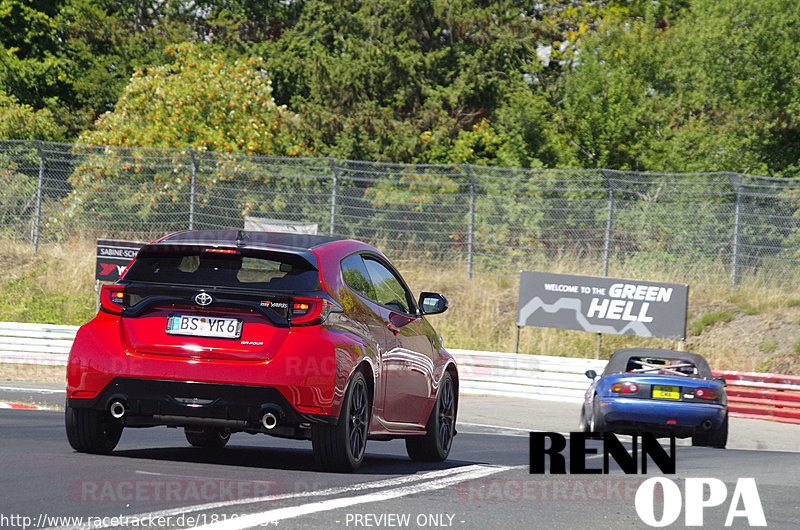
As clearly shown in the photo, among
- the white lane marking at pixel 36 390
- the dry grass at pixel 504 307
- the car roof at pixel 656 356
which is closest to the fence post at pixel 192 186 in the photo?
the dry grass at pixel 504 307

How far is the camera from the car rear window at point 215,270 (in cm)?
820

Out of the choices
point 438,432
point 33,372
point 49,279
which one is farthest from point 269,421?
point 49,279

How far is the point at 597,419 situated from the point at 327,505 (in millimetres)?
9493

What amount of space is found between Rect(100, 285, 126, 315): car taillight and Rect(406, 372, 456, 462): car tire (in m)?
2.69

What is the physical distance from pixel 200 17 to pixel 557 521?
47424 mm

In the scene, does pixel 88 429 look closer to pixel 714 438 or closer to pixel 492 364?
pixel 714 438

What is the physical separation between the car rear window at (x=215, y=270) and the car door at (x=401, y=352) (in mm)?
970

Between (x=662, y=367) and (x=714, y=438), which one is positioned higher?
(x=662, y=367)

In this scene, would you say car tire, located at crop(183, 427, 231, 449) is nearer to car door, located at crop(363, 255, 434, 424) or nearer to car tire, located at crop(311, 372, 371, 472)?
car door, located at crop(363, 255, 434, 424)

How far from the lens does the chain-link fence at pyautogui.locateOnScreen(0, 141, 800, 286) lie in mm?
25625

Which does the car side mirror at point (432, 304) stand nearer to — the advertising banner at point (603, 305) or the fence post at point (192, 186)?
the advertising banner at point (603, 305)

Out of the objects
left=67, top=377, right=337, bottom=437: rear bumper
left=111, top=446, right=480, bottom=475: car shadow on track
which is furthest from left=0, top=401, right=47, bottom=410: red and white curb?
left=67, top=377, right=337, bottom=437: rear bumper

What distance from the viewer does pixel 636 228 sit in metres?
26.1

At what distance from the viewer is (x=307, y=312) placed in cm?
801
